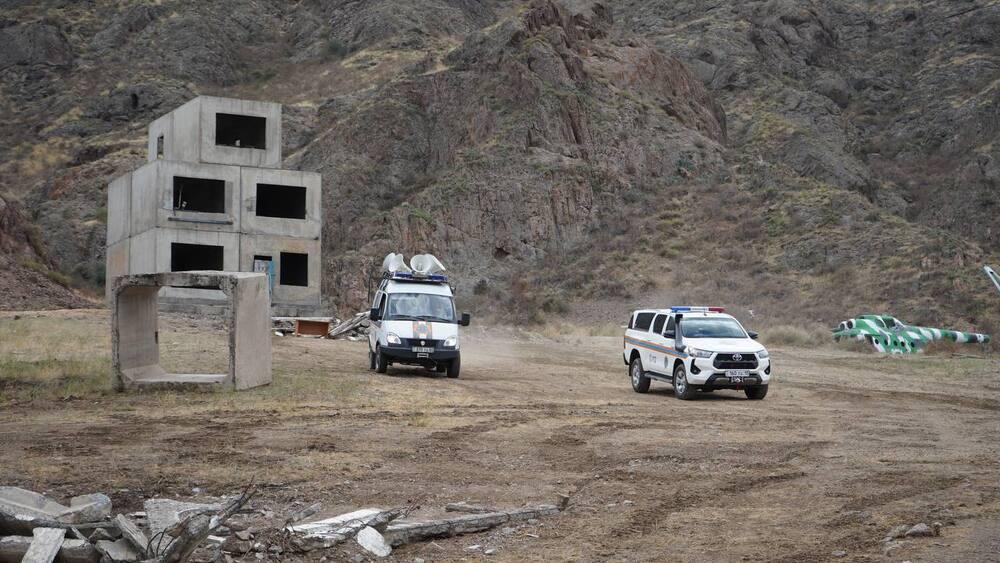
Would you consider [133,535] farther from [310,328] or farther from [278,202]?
[278,202]

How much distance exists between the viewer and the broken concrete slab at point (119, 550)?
24.1 feet

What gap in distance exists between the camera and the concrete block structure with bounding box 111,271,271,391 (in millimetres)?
19734

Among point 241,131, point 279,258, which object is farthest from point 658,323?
point 241,131

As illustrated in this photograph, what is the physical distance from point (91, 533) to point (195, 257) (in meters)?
42.6

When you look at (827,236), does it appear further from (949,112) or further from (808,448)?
(808,448)

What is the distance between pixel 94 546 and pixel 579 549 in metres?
3.72

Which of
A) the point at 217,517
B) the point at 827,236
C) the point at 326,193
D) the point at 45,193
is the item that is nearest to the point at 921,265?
the point at 827,236

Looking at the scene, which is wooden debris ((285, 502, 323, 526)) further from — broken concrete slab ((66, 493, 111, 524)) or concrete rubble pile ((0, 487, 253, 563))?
broken concrete slab ((66, 493, 111, 524))

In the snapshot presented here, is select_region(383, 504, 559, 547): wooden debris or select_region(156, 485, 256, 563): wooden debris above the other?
select_region(156, 485, 256, 563): wooden debris

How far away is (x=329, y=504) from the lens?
33.6 ft

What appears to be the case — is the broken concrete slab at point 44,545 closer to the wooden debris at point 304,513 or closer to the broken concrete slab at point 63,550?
the broken concrete slab at point 63,550

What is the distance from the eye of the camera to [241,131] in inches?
2090

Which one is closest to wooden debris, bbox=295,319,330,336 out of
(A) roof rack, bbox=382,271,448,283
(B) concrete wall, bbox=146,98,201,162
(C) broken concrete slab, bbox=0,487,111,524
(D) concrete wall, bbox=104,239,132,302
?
(D) concrete wall, bbox=104,239,132,302

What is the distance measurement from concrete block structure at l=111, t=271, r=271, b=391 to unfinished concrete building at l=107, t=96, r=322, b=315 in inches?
902
